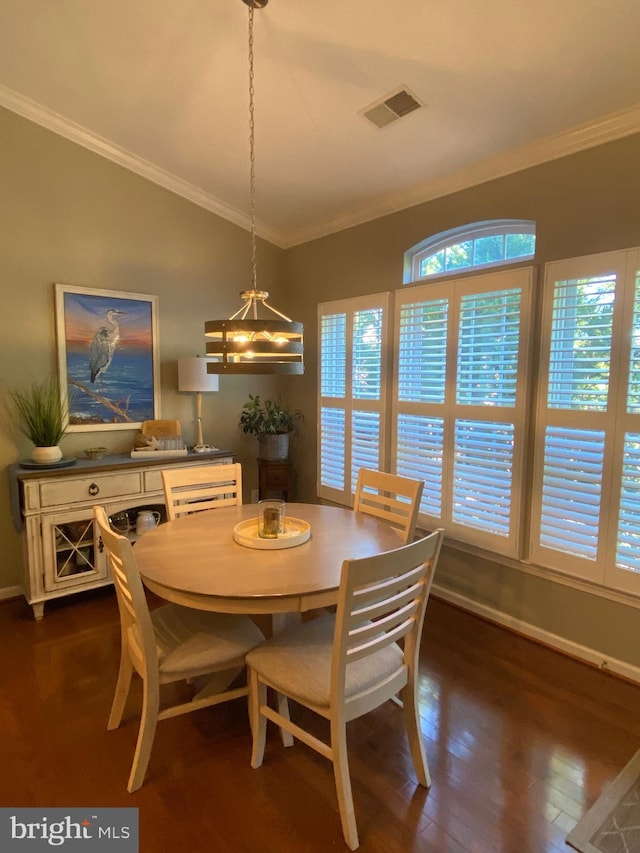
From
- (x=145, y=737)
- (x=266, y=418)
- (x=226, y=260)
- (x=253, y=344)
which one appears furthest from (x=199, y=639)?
(x=226, y=260)

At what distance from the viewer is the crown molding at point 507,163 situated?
224 centimetres

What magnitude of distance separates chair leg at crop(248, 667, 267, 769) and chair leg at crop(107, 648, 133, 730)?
548 millimetres

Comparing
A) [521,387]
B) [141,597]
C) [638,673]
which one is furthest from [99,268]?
[638,673]

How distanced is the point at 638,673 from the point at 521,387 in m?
1.54

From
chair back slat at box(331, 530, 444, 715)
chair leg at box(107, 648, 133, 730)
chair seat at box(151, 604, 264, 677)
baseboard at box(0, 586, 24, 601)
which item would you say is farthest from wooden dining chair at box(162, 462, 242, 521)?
baseboard at box(0, 586, 24, 601)

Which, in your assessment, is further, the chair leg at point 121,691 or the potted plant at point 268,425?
the potted plant at point 268,425

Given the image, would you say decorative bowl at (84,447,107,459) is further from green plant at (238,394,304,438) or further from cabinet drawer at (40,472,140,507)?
green plant at (238,394,304,438)

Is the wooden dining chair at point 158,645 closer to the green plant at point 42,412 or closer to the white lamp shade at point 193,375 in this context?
the green plant at point 42,412

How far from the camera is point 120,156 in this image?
339cm

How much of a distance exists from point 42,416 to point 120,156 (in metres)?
1.95

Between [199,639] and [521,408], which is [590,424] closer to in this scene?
[521,408]

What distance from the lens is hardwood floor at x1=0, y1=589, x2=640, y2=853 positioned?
158 centimetres

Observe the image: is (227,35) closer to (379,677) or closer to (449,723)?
(379,677)

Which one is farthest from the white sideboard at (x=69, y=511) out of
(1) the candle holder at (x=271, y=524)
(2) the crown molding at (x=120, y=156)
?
(2) the crown molding at (x=120, y=156)
